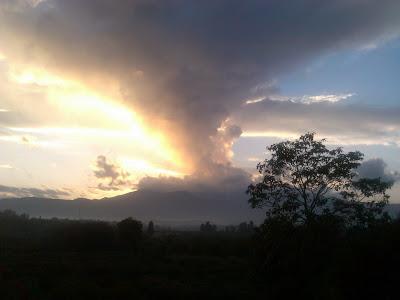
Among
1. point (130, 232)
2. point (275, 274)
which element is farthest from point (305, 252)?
point (130, 232)

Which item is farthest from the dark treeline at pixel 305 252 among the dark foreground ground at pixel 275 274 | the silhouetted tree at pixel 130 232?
the silhouetted tree at pixel 130 232

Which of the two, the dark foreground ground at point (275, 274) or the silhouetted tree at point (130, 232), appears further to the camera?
the silhouetted tree at point (130, 232)

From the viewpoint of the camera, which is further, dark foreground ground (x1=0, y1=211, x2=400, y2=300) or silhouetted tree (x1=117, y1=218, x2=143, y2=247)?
silhouetted tree (x1=117, y1=218, x2=143, y2=247)

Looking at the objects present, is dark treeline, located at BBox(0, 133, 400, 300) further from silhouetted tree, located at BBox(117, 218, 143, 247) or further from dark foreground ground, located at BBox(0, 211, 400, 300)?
silhouetted tree, located at BBox(117, 218, 143, 247)

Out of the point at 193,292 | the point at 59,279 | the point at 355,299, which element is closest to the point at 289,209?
the point at 355,299

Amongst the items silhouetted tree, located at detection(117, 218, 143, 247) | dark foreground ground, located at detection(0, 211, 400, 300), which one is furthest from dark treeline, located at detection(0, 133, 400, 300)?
silhouetted tree, located at detection(117, 218, 143, 247)

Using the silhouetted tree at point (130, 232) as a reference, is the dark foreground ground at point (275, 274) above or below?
below

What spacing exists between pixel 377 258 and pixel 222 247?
190 ft

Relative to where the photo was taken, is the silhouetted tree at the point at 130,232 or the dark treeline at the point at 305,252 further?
the silhouetted tree at the point at 130,232

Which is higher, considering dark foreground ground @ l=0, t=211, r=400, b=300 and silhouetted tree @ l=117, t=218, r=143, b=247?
silhouetted tree @ l=117, t=218, r=143, b=247

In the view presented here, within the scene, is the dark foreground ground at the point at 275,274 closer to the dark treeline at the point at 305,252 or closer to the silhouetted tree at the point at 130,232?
the dark treeline at the point at 305,252

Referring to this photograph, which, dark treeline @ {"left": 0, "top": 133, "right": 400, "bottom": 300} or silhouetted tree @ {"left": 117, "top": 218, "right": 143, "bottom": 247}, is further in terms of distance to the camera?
silhouetted tree @ {"left": 117, "top": 218, "right": 143, "bottom": 247}

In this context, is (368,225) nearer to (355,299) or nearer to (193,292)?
(355,299)

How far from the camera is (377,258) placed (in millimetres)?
30438
